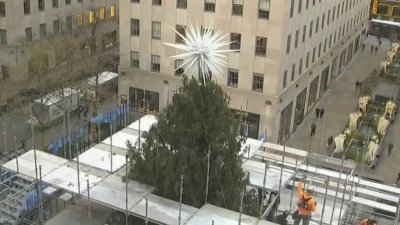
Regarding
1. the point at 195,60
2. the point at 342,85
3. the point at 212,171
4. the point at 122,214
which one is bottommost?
the point at 342,85

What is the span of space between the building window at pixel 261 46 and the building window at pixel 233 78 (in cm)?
259

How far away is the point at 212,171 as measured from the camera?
23406 millimetres

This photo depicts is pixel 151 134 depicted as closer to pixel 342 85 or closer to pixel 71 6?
pixel 71 6

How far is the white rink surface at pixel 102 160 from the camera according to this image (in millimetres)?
27703

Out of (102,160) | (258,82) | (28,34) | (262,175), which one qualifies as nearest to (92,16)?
(28,34)

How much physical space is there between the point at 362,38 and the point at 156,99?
43827 mm

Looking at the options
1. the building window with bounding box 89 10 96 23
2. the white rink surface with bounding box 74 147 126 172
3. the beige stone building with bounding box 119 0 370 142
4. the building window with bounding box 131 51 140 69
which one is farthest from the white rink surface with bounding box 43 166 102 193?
the building window with bounding box 89 10 96 23

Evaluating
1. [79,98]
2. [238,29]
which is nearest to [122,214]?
[238,29]

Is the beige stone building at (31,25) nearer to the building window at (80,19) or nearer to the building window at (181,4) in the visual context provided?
the building window at (80,19)

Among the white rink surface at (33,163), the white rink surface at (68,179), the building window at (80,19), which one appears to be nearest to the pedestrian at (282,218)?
the white rink surface at (68,179)

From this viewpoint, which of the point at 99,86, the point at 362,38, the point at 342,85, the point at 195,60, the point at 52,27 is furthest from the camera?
the point at 362,38

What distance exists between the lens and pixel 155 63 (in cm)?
4800

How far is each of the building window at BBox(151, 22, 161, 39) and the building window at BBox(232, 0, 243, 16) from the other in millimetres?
6945

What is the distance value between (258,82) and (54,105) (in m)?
17.4
